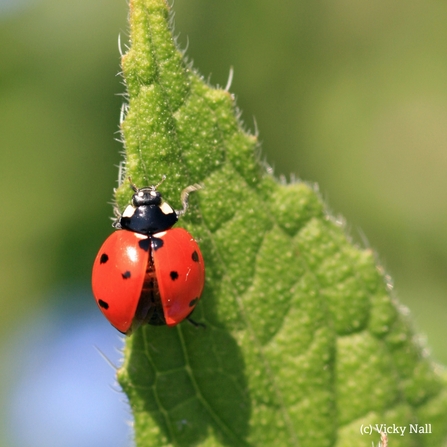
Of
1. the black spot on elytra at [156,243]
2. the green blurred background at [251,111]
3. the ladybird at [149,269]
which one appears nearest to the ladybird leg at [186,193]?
the ladybird at [149,269]

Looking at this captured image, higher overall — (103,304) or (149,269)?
(149,269)

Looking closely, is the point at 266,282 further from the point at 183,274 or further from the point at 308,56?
the point at 308,56

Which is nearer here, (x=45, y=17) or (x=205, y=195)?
(x=205, y=195)

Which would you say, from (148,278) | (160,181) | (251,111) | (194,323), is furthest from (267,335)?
(251,111)

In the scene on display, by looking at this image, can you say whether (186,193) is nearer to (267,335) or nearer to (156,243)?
(156,243)

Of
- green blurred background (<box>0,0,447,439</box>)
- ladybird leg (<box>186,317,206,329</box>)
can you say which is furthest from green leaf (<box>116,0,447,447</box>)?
green blurred background (<box>0,0,447,439</box>)

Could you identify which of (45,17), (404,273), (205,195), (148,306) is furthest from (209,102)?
(45,17)
